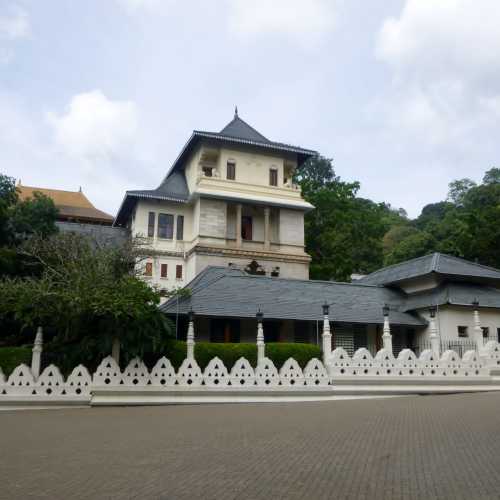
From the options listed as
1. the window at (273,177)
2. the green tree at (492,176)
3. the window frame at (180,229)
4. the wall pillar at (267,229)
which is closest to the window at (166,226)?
the window frame at (180,229)

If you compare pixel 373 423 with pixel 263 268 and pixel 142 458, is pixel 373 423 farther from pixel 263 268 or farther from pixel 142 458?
pixel 263 268

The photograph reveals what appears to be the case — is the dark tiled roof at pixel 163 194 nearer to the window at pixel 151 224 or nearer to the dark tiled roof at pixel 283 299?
the window at pixel 151 224

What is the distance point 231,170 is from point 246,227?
14.6 feet

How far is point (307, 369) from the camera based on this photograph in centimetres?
1608

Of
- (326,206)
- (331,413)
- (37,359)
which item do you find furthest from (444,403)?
(326,206)

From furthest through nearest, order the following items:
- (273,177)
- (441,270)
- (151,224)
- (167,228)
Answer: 1. (273,177)
2. (167,228)
3. (151,224)
4. (441,270)

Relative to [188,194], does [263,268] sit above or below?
below

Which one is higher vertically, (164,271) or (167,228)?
(167,228)

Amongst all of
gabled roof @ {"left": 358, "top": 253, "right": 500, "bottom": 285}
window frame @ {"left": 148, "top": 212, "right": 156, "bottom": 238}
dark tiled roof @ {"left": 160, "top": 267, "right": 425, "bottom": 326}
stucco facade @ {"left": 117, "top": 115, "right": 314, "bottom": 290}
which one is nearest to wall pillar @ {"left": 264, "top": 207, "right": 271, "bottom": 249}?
stucco facade @ {"left": 117, "top": 115, "right": 314, "bottom": 290}

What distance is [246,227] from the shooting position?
39.5 meters

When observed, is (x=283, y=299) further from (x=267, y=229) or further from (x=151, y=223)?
(x=151, y=223)

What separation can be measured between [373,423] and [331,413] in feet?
6.92

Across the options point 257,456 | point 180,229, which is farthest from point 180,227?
point 257,456

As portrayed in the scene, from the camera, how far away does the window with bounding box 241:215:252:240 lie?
3914 centimetres
